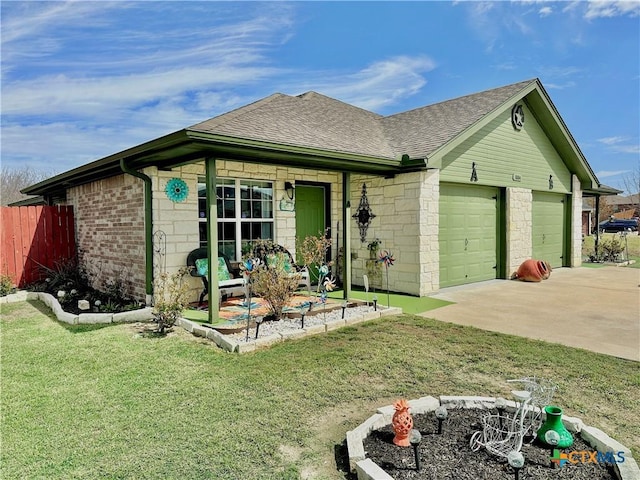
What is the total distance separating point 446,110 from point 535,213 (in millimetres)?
4413

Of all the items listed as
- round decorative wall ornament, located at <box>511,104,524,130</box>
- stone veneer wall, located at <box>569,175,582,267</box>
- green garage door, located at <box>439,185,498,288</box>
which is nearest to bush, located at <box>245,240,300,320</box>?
green garage door, located at <box>439,185,498,288</box>

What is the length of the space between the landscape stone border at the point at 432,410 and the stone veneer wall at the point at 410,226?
5153 millimetres

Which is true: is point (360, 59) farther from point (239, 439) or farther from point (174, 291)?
point (239, 439)

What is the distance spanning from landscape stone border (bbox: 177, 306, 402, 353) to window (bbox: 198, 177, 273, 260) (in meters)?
2.19

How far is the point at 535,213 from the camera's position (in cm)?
1202

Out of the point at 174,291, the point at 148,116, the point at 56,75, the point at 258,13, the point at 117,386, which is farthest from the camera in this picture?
the point at 148,116

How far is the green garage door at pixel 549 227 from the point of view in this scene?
476 inches

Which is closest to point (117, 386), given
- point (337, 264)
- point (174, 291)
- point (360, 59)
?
point (174, 291)

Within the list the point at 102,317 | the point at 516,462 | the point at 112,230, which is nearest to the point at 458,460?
the point at 516,462

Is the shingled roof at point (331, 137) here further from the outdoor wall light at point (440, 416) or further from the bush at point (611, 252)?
the outdoor wall light at point (440, 416)

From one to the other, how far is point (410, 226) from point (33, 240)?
29.8 feet

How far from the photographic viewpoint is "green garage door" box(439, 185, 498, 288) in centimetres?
917

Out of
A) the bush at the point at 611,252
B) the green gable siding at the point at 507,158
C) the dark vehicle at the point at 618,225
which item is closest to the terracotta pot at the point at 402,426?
the green gable siding at the point at 507,158

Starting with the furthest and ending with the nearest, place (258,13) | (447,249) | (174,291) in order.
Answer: (447,249) → (258,13) → (174,291)
